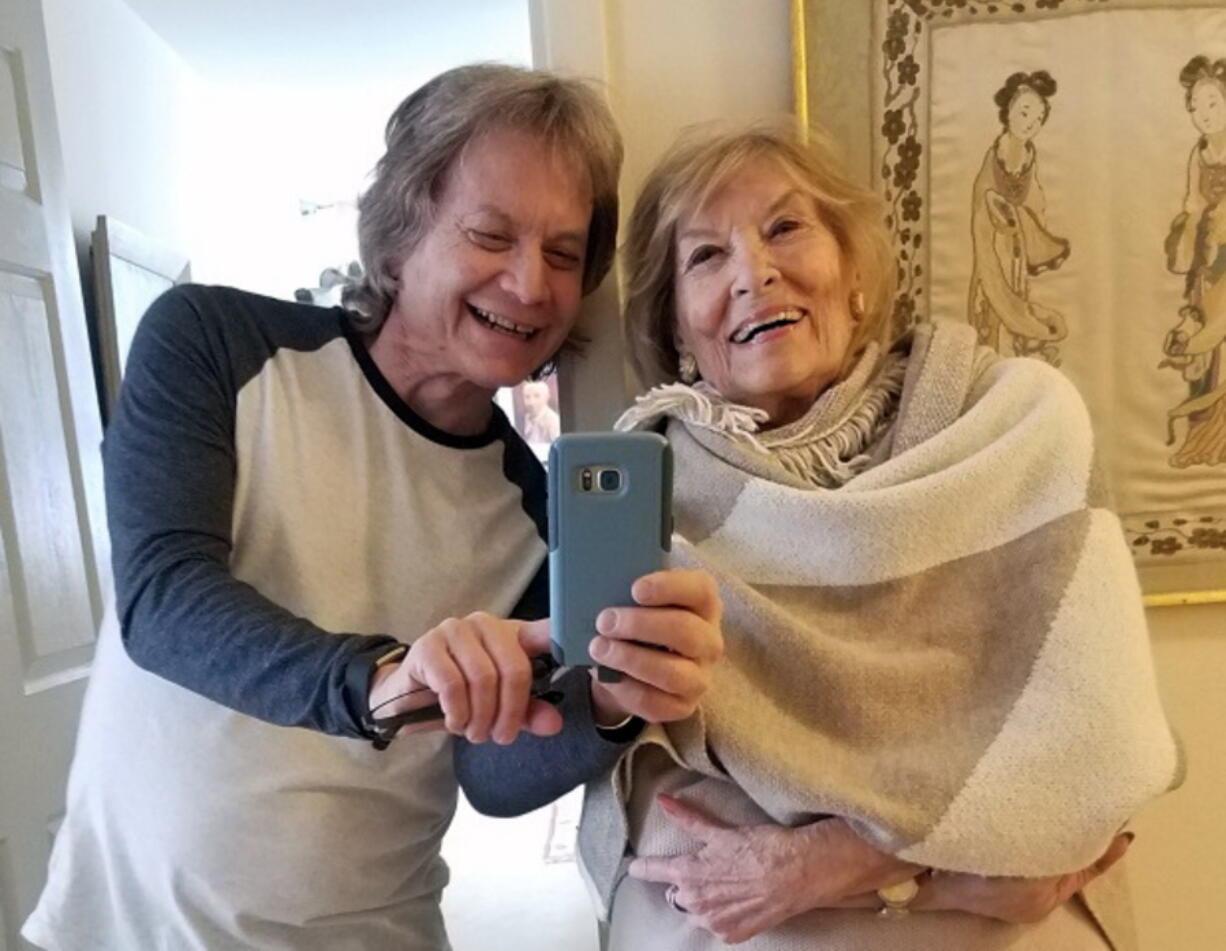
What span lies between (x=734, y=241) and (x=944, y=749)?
486 mm

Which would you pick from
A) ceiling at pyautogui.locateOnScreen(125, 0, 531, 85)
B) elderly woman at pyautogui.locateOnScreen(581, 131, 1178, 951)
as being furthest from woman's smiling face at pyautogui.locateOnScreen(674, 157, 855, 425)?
ceiling at pyautogui.locateOnScreen(125, 0, 531, 85)

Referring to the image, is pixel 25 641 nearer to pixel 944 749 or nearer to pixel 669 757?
pixel 669 757

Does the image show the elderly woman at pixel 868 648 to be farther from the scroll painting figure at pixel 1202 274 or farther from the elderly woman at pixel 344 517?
the scroll painting figure at pixel 1202 274

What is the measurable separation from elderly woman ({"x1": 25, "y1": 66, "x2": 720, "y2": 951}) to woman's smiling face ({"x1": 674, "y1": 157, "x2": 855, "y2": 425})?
0.12 metres

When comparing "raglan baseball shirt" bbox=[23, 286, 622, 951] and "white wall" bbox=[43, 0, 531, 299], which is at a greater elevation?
"white wall" bbox=[43, 0, 531, 299]

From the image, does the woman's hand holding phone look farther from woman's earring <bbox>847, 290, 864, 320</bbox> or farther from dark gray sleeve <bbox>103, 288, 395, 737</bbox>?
woman's earring <bbox>847, 290, 864, 320</bbox>

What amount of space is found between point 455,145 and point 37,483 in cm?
125

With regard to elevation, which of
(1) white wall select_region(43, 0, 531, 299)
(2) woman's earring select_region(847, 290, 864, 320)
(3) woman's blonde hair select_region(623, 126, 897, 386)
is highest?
(1) white wall select_region(43, 0, 531, 299)

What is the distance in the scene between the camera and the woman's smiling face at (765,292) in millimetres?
928

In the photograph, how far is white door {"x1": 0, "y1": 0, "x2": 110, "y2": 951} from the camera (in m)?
1.64

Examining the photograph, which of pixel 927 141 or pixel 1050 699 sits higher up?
pixel 927 141

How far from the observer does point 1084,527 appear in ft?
2.77

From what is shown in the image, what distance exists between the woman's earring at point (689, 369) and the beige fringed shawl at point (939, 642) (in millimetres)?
117

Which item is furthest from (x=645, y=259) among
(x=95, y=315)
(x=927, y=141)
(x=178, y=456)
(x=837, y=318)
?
(x=95, y=315)
